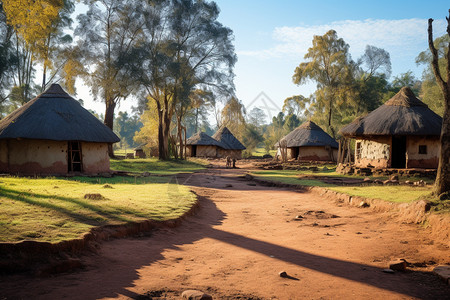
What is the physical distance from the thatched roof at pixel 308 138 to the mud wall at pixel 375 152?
35.7 ft

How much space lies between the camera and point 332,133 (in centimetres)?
4322

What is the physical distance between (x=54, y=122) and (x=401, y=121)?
20.7m

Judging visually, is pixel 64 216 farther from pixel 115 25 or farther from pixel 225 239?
pixel 115 25

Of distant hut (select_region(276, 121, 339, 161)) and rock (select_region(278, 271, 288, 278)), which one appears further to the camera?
distant hut (select_region(276, 121, 339, 161))

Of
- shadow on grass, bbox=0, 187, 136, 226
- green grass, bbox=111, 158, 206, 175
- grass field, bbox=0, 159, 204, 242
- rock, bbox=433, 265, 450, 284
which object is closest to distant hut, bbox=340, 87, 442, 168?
green grass, bbox=111, 158, 206, 175

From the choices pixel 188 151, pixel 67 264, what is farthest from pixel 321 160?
pixel 67 264

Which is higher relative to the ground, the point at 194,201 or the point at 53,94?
the point at 53,94

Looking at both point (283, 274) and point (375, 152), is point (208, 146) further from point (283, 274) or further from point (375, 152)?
point (283, 274)

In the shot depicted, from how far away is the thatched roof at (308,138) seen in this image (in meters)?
35.7

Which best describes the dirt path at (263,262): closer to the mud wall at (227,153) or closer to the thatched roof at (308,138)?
the thatched roof at (308,138)

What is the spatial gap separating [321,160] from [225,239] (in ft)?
101

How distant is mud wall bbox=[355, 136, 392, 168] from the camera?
21438 millimetres

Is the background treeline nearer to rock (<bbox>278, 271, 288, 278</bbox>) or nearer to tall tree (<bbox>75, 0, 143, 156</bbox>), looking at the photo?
tall tree (<bbox>75, 0, 143, 156</bbox>)

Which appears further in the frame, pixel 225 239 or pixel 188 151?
pixel 188 151
